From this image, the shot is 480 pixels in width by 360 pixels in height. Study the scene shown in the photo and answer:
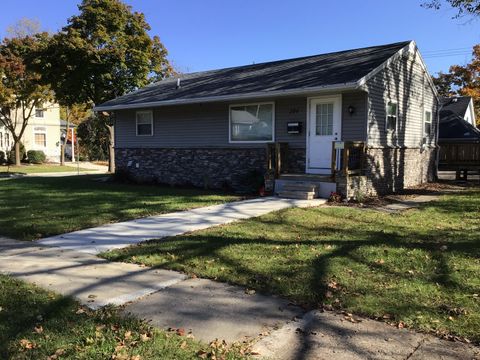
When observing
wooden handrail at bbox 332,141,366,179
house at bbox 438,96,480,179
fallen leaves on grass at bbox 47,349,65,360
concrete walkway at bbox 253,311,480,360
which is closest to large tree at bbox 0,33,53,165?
wooden handrail at bbox 332,141,366,179

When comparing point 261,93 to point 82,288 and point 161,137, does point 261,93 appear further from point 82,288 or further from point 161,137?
point 82,288

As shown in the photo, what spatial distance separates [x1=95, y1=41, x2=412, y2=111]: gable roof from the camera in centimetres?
1155

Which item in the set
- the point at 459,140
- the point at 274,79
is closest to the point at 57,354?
the point at 274,79

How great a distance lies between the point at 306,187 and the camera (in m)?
11.4

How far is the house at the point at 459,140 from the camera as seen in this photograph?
1759 cm

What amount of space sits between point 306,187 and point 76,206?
5.72 meters

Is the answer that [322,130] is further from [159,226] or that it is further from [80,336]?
[80,336]

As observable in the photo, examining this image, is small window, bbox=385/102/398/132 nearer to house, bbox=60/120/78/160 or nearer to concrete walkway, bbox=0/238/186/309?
concrete walkway, bbox=0/238/186/309

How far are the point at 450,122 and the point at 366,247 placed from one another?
20858 mm

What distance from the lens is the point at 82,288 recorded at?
467cm

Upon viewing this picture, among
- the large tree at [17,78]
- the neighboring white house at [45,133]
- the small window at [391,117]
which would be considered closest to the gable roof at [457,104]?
A: the small window at [391,117]

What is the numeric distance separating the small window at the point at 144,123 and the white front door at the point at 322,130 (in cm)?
694

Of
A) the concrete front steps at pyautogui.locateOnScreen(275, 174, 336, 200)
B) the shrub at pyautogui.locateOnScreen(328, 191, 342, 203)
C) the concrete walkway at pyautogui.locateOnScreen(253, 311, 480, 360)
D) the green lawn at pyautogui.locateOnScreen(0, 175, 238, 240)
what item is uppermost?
the concrete front steps at pyautogui.locateOnScreen(275, 174, 336, 200)

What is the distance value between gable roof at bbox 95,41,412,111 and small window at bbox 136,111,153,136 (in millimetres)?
614
